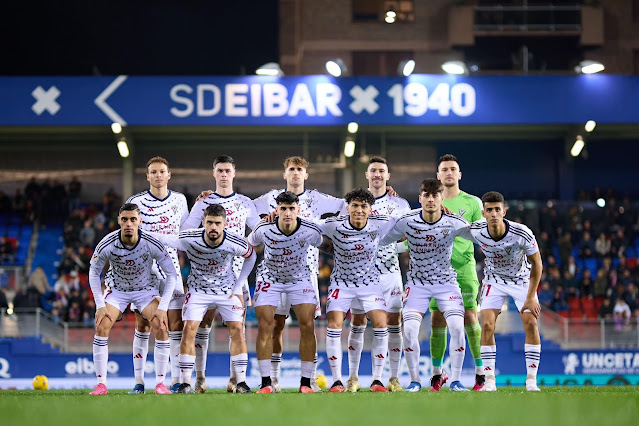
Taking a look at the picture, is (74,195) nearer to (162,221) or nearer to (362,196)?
(162,221)

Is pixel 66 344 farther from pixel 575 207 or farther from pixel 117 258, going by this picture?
pixel 575 207

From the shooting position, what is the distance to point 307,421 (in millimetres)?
7301

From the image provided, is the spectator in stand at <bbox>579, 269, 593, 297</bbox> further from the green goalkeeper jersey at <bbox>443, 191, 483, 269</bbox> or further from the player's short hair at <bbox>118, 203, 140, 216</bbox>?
the player's short hair at <bbox>118, 203, 140, 216</bbox>

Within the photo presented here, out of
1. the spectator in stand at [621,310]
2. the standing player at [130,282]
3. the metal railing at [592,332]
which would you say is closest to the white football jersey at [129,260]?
the standing player at [130,282]

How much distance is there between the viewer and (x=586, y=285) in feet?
79.5

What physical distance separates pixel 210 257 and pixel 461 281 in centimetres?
300

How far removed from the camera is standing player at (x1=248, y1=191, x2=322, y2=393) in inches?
444

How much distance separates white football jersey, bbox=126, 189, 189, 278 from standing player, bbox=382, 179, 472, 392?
254 centimetres

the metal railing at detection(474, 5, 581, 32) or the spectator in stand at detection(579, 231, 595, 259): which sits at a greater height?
the metal railing at detection(474, 5, 581, 32)

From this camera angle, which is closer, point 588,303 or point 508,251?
point 508,251

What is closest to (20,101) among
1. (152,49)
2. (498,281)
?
(152,49)

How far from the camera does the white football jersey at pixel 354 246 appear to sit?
453 inches

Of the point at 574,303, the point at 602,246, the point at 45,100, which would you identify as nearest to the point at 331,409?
the point at 574,303

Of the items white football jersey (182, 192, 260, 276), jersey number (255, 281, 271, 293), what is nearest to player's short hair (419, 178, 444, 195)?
jersey number (255, 281, 271, 293)
